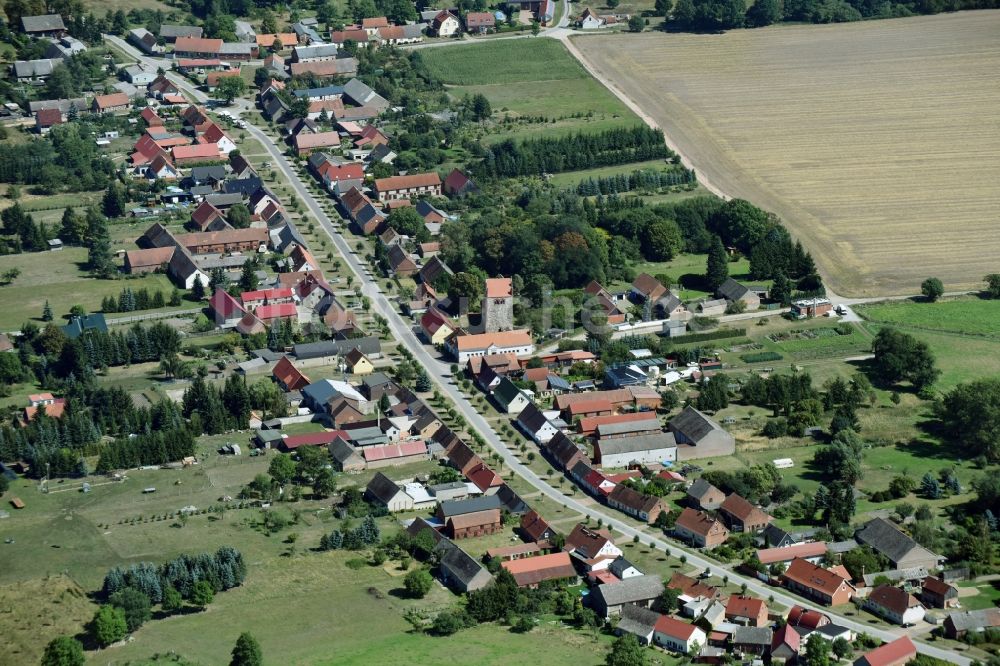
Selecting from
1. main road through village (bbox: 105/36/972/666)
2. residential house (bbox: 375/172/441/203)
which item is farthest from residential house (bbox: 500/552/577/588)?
residential house (bbox: 375/172/441/203)

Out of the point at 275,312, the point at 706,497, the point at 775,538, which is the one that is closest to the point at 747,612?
the point at 775,538

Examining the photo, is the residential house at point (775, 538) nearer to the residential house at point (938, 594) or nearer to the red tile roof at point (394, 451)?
the residential house at point (938, 594)

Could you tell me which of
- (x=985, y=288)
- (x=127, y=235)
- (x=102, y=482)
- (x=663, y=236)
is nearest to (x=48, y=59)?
(x=127, y=235)

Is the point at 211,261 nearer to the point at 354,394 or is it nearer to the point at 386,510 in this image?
the point at 354,394

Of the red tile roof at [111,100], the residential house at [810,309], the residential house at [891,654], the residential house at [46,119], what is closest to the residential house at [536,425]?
the residential house at [810,309]

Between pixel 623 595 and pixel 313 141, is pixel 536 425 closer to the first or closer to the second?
pixel 623 595
